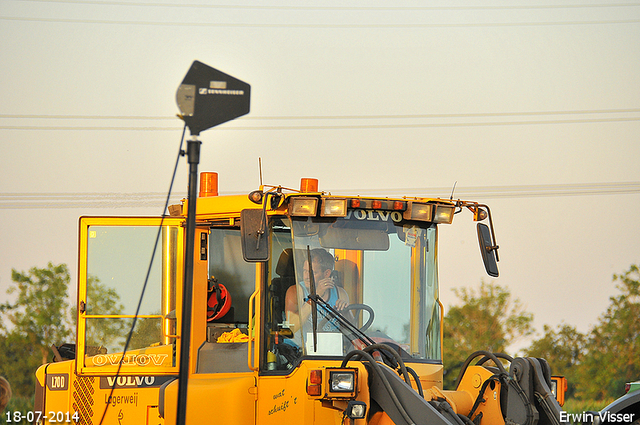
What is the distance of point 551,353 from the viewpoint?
2512cm

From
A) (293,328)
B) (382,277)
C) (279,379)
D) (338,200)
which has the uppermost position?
(338,200)

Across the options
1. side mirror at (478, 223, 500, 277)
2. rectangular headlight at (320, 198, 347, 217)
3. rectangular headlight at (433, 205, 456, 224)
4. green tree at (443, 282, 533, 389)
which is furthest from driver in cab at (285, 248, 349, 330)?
green tree at (443, 282, 533, 389)

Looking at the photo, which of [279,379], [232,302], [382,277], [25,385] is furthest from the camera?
[25,385]

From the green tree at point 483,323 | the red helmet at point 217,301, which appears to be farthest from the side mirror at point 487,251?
the green tree at point 483,323

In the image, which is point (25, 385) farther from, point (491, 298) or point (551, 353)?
point (551, 353)

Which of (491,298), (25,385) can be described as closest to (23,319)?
(25,385)

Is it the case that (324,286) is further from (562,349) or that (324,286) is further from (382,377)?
(562,349)

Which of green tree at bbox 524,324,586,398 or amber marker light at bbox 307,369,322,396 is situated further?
green tree at bbox 524,324,586,398

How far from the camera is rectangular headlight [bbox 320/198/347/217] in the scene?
18.9 ft

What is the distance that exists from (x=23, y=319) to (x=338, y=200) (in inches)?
887

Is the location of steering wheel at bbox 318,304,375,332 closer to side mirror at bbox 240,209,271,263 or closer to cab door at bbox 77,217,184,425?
side mirror at bbox 240,209,271,263

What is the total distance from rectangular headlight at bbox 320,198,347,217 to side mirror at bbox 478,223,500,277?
1340 millimetres

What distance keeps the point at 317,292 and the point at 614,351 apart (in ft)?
70.4

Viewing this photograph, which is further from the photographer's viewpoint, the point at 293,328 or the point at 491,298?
the point at 491,298
